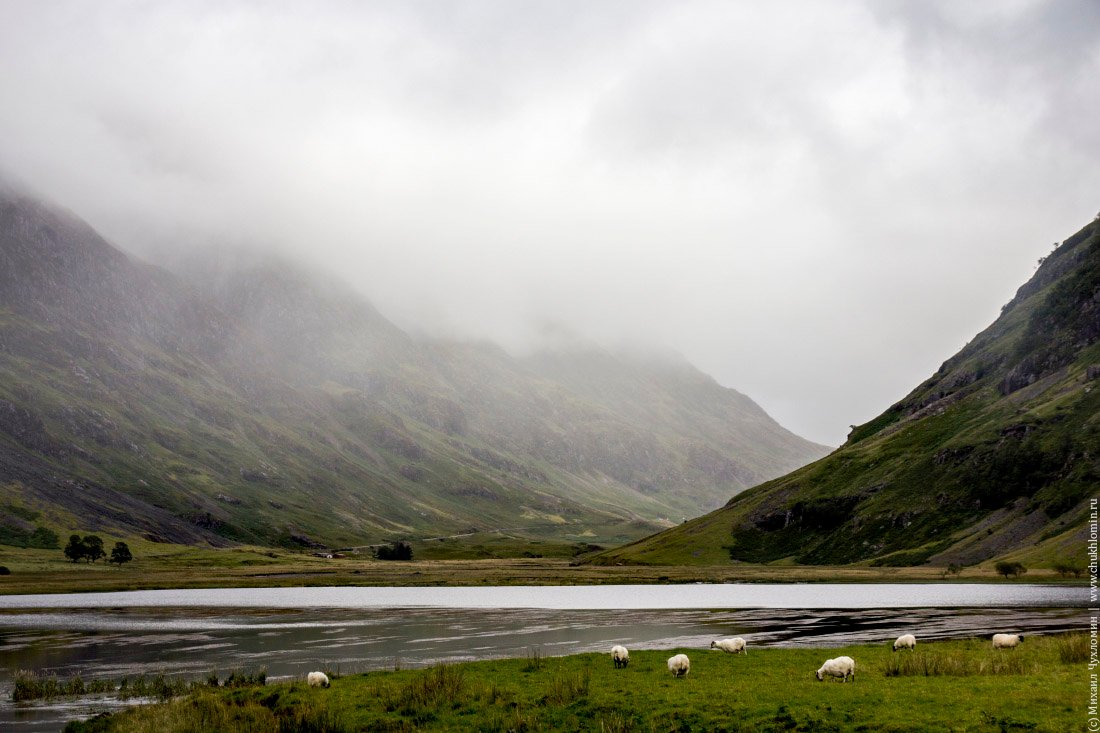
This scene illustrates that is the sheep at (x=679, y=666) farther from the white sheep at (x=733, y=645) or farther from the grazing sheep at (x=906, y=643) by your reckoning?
the grazing sheep at (x=906, y=643)

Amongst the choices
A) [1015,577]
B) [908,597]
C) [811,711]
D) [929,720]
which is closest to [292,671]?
[811,711]

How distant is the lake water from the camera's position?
212 feet

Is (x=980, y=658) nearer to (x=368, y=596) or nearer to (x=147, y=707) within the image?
(x=147, y=707)

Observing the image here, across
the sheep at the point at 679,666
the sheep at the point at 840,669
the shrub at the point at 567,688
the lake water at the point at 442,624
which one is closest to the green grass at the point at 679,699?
the shrub at the point at 567,688

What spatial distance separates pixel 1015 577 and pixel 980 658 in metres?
120

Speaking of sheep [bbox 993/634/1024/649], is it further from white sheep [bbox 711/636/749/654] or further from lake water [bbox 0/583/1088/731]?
white sheep [bbox 711/636/749/654]

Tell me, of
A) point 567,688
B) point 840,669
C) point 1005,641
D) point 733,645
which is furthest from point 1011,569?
point 567,688

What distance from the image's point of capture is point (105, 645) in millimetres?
80750

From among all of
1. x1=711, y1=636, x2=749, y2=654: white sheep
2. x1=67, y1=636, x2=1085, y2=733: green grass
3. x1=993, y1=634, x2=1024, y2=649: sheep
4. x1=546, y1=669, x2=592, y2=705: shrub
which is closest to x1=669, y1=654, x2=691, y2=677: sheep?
x1=67, y1=636, x2=1085, y2=733: green grass

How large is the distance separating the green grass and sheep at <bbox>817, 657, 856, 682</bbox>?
2.32ft

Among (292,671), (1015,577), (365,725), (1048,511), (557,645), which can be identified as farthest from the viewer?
(1048,511)

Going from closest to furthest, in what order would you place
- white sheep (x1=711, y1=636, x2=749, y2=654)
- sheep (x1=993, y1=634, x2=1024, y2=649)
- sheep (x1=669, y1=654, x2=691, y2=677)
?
sheep (x1=669, y1=654, x2=691, y2=677) → sheep (x1=993, y1=634, x2=1024, y2=649) → white sheep (x1=711, y1=636, x2=749, y2=654)

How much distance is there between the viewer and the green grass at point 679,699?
106ft

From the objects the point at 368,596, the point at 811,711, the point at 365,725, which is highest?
the point at 811,711
